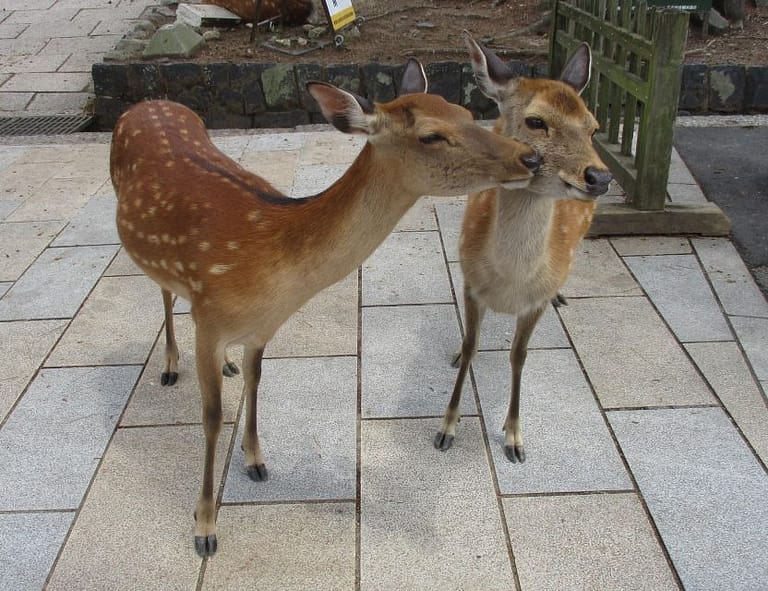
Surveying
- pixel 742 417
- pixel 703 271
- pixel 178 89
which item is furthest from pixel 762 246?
pixel 178 89

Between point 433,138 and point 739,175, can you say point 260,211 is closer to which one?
point 433,138

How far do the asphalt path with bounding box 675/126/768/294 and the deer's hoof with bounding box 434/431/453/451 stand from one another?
2260 mm

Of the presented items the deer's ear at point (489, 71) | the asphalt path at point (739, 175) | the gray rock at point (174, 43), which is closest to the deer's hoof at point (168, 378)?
the deer's ear at point (489, 71)

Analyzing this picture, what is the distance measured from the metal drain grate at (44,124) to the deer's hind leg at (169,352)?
433 cm

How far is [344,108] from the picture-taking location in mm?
2053

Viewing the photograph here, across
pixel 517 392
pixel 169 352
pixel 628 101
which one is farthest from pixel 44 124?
pixel 517 392

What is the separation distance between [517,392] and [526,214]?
2.73ft

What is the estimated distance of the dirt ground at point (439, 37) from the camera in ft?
25.1

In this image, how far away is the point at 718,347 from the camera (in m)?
3.69

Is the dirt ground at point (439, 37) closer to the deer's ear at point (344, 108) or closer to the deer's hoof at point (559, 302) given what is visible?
the deer's hoof at point (559, 302)

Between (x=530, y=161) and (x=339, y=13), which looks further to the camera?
(x=339, y=13)

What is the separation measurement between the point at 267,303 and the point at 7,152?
523 centimetres

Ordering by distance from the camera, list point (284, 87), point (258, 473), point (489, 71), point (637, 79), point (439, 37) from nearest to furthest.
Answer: point (489, 71)
point (258, 473)
point (637, 79)
point (284, 87)
point (439, 37)

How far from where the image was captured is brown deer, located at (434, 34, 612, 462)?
8.02 feet
